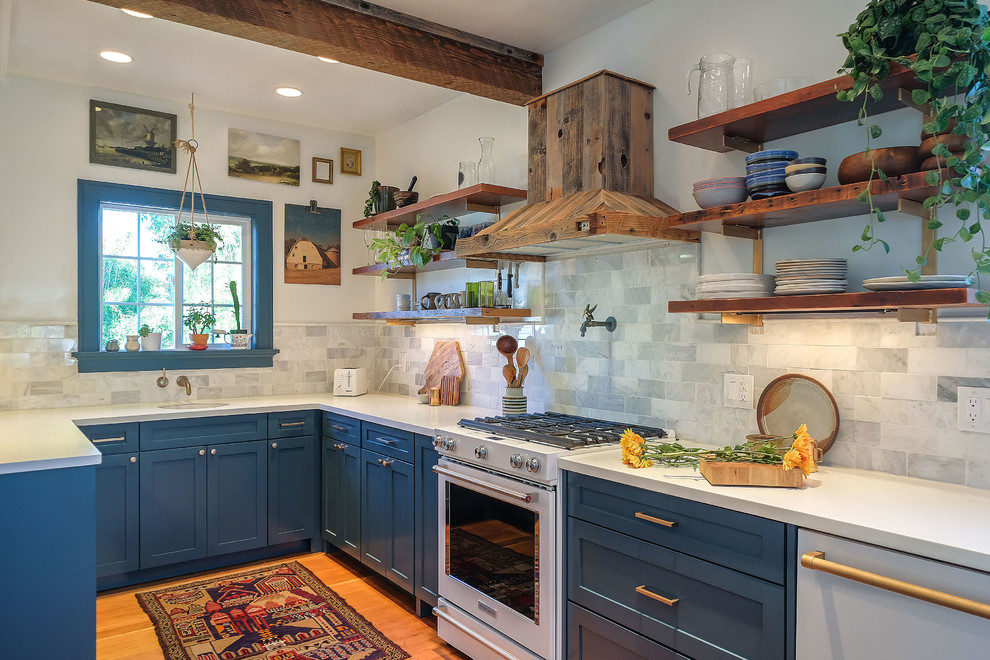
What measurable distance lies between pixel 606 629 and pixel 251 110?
12.3ft

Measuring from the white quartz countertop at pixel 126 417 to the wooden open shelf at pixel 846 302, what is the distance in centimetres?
142

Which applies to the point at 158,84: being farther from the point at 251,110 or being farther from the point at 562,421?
the point at 562,421

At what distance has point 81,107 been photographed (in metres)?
4.02

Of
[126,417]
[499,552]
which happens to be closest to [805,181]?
[499,552]

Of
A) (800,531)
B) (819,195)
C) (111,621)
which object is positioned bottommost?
(111,621)

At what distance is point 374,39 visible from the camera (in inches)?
115

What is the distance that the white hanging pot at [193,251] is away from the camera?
12.9 feet

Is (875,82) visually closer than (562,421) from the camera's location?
Yes

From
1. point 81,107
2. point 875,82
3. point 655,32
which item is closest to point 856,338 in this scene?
point 875,82

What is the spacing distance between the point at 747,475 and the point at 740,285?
2.10 ft

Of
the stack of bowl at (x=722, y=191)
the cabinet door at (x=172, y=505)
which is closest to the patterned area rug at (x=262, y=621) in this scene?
the cabinet door at (x=172, y=505)

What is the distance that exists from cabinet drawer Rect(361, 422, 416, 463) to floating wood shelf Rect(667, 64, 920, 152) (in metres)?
1.84

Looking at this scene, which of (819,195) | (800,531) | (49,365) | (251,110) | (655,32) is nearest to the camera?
(800,531)

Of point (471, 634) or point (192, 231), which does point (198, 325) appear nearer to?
point (192, 231)
